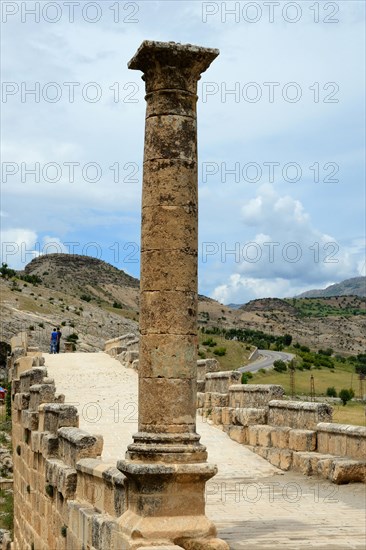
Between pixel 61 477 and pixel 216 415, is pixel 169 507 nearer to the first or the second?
pixel 61 477

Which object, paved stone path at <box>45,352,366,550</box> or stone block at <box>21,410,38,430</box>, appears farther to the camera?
stone block at <box>21,410,38,430</box>

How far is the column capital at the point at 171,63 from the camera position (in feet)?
30.1

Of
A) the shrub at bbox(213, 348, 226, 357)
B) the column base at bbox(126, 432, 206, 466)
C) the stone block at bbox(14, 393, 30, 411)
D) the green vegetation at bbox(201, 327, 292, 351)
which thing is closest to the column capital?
the column base at bbox(126, 432, 206, 466)

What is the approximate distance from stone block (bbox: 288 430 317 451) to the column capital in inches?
296

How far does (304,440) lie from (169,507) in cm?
683

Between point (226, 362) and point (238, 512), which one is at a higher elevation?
point (226, 362)

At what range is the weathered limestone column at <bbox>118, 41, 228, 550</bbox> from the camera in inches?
342

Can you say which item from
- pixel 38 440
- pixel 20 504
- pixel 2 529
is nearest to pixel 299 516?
pixel 38 440

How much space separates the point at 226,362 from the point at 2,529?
39.0m

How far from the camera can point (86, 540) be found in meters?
10.7

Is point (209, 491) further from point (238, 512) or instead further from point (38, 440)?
point (38, 440)

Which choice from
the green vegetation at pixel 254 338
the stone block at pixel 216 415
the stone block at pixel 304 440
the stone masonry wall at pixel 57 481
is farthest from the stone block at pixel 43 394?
the green vegetation at pixel 254 338

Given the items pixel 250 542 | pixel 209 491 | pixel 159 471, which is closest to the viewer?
pixel 159 471

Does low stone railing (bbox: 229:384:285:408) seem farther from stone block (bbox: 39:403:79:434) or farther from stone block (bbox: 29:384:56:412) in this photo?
stone block (bbox: 39:403:79:434)
